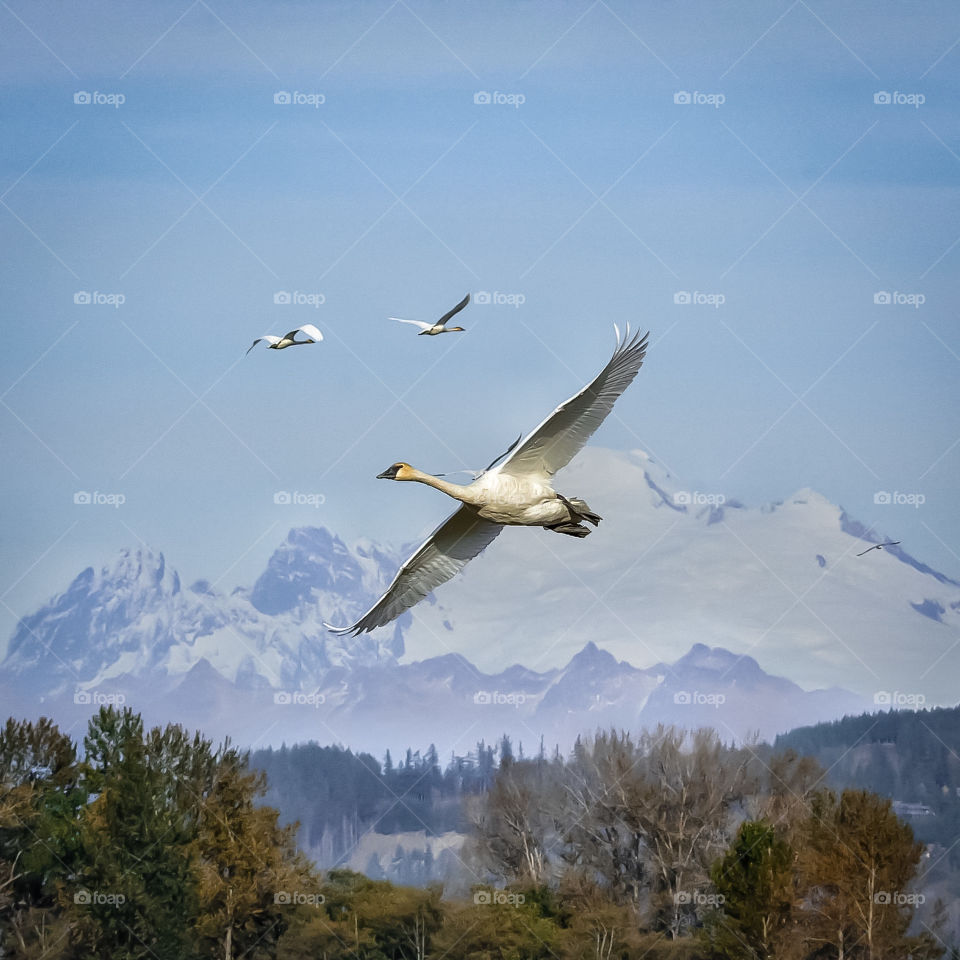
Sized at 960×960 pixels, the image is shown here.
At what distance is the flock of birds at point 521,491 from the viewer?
82.9ft

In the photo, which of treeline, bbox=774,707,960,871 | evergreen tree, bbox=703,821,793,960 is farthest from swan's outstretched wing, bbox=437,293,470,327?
treeline, bbox=774,707,960,871

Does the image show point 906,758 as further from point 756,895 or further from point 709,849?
point 756,895

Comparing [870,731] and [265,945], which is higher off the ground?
[870,731]

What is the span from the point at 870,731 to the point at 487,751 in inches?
1083

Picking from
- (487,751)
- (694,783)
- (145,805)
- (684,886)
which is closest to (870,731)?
(487,751)

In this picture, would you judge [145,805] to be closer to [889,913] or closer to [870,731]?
[889,913]

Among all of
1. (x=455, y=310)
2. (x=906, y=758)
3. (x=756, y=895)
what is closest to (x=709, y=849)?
(x=756, y=895)

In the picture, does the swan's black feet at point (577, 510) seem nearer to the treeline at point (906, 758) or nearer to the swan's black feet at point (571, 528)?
the swan's black feet at point (571, 528)

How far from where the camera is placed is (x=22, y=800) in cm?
7738

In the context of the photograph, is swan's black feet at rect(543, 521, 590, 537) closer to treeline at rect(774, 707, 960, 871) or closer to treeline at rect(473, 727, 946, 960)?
treeline at rect(473, 727, 946, 960)

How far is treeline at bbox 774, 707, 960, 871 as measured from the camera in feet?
357

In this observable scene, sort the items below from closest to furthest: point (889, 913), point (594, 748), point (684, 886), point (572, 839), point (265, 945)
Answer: point (889, 913), point (265, 945), point (684, 886), point (572, 839), point (594, 748)

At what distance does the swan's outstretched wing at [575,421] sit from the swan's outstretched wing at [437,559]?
1.18 m

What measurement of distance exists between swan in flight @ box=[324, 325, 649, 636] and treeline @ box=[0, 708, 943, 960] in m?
41.4
